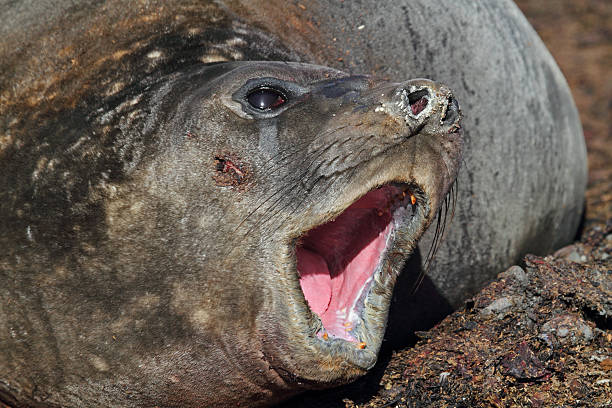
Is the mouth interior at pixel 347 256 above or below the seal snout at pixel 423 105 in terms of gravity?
below

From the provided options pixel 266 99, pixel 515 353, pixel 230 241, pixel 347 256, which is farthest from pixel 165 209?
pixel 515 353

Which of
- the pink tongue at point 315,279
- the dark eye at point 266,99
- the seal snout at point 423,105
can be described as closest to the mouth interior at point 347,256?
the pink tongue at point 315,279

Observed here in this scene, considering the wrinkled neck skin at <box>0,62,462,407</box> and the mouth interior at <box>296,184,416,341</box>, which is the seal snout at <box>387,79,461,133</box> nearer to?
the wrinkled neck skin at <box>0,62,462,407</box>

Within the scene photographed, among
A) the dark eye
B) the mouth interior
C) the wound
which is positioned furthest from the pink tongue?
the dark eye

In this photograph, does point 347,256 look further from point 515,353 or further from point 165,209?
point 515,353

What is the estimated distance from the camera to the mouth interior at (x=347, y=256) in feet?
9.36

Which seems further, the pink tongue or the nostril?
the pink tongue

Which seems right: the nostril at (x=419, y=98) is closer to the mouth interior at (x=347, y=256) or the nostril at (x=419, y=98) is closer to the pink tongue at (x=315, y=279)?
the mouth interior at (x=347, y=256)

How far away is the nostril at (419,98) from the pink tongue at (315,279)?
65cm

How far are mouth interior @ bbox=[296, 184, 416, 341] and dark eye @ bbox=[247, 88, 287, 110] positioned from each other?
1.41ft

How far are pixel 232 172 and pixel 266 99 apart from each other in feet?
0.95

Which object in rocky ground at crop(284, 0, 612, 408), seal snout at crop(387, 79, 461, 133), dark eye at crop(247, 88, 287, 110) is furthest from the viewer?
rocky ground at crop(284, 0, 612, 408)

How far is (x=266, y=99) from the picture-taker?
Result: 9.39 ft

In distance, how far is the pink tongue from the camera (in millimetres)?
2906
